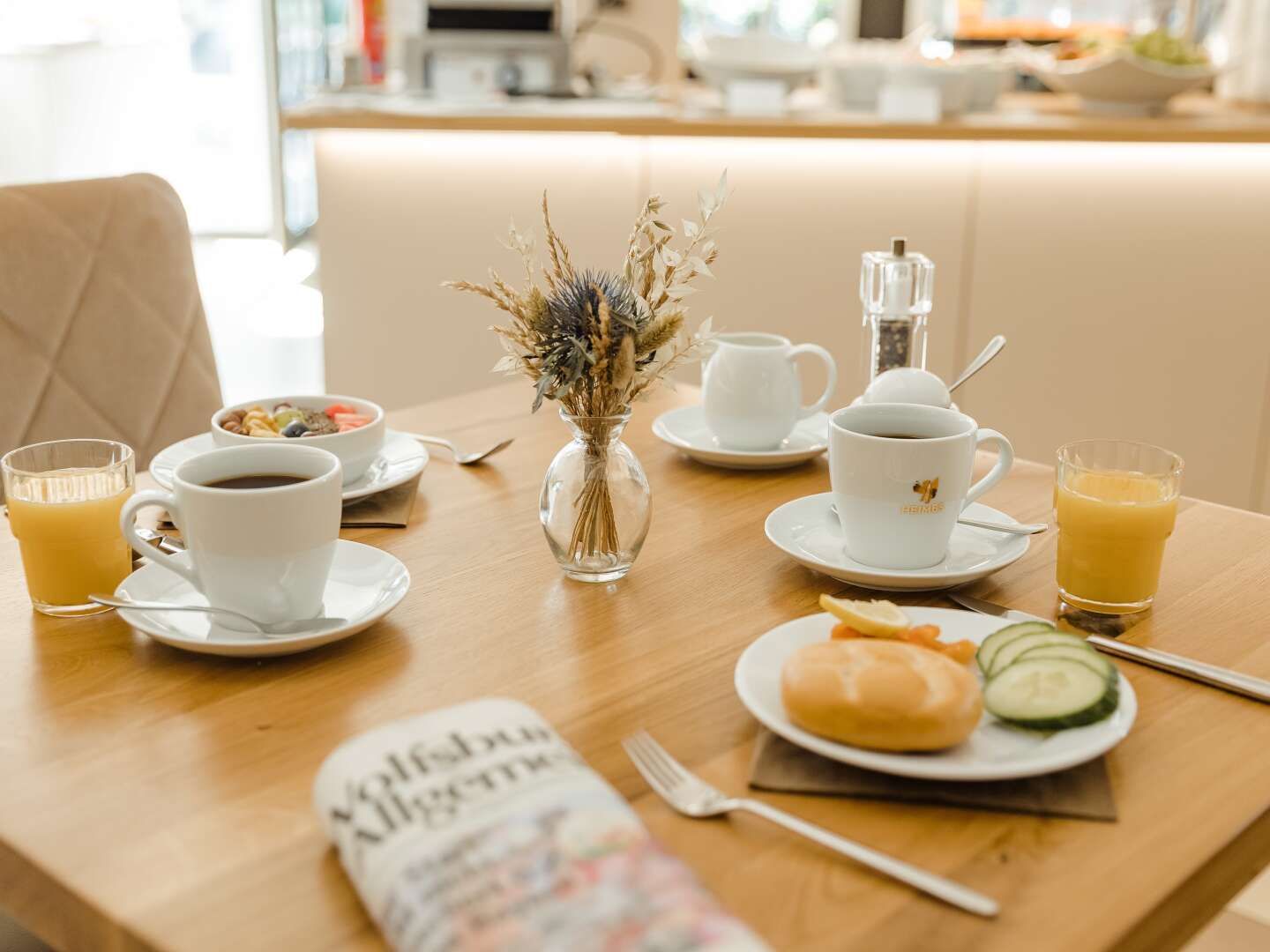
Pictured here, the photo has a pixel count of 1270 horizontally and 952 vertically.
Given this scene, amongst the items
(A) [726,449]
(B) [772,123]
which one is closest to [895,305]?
(A) [726,449]

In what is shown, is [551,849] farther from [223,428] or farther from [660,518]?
[223,428]

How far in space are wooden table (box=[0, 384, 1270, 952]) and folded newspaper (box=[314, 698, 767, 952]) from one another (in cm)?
5

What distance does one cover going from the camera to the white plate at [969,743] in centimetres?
73

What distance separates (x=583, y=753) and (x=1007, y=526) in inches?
19.9

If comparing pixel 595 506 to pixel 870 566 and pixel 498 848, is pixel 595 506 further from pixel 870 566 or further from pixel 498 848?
pixel 498 848

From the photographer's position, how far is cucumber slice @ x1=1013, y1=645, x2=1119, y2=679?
2.64ft

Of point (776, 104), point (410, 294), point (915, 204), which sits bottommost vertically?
point (410, 294)

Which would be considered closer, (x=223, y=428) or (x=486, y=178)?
(x=223, y=428)

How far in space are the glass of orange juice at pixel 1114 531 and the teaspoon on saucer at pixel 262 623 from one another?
22.3 inches

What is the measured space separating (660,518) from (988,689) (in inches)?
18.3

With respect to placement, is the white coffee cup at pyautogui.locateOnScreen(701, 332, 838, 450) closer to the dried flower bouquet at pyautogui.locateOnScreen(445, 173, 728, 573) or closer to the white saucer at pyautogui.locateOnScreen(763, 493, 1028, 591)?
the white saucer at pyautogui.locateOnScreen(763, 493, 1028, 591)

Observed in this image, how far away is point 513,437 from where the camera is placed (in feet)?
4.83

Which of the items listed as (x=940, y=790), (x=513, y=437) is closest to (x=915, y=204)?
(x=513, y=437)

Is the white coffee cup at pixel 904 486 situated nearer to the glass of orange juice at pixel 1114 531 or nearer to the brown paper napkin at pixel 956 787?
the glass of orange juice at pixel 1114 531
